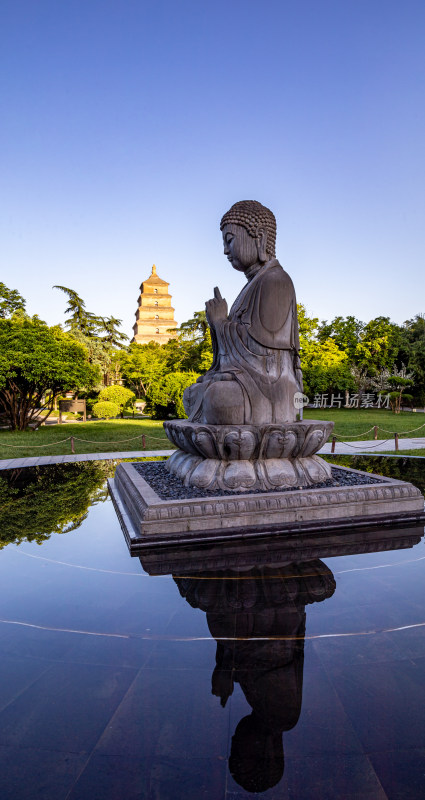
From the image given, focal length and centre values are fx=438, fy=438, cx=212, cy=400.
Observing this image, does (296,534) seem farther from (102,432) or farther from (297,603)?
(102,432)

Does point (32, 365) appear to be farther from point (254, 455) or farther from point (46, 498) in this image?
point (254, 455)

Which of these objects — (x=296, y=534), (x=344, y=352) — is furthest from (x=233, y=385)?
(x=344, y=352)

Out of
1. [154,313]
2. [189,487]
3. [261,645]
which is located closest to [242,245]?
[189,487]

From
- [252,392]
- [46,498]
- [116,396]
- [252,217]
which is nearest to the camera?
[252,392]

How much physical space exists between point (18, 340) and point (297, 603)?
15246mm

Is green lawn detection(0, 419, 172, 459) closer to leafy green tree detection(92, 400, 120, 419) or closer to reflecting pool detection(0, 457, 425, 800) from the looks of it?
leafy green tree detection(92, 400, 120, 419)

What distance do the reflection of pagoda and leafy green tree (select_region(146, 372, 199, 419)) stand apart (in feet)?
81.5

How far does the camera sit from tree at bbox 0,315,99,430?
15.4 meters

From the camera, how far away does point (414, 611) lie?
2709 millimetres

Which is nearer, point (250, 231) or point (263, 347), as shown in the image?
point (263, 347)

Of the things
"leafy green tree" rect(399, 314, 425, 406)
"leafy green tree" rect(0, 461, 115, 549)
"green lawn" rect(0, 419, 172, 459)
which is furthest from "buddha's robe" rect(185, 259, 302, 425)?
"leafy green tree" rect(399, 314, 425, 406)

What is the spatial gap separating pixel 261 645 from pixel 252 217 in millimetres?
4581

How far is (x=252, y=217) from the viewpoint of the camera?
5.26 metres

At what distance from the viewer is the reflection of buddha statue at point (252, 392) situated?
4.62m
